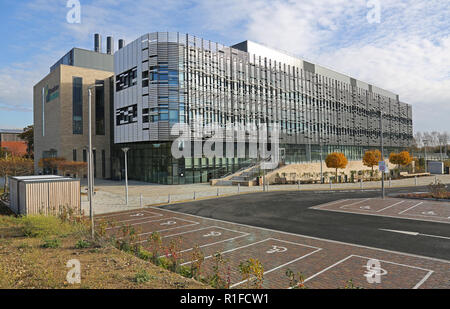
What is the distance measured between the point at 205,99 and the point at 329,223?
30.4 metres

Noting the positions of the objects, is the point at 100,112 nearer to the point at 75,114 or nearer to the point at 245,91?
the point at 75,114

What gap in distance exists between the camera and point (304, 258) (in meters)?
10.4

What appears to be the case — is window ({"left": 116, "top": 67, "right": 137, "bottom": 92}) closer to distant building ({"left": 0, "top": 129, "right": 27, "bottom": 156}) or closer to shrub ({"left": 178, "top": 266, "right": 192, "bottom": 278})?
shrub ({"left": 178, "top": 266, "right": 192, "bottom": 278})

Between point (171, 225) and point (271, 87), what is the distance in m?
39.9

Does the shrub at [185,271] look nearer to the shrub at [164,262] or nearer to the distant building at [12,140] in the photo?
the shrub at [164,262]

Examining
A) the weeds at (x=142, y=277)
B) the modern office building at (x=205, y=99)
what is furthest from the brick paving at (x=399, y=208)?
the modern office building at (x=205, y=99)

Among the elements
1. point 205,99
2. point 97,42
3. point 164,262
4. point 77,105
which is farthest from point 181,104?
point 97,42

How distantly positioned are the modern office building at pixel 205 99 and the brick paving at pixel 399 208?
18.2 m

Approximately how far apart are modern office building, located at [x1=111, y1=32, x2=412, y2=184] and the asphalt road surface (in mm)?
19593

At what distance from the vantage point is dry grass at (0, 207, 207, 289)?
768cm

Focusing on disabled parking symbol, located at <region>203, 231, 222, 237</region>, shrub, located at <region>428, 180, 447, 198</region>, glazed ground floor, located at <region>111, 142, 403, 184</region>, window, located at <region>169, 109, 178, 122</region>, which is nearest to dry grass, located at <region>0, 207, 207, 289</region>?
disabled parking symbol, located at <region>203, 231, 222, 237</region>
